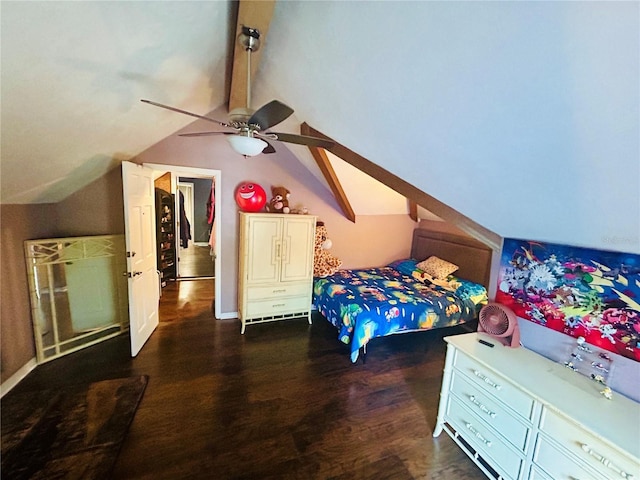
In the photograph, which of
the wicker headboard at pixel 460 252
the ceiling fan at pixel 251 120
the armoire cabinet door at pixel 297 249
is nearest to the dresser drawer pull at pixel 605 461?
the ceiling fan at pixel 251 120

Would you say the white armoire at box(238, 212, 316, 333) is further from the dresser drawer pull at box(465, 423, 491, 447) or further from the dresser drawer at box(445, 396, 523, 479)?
the dresser drawer pull at box(465, 423, 491, 447)

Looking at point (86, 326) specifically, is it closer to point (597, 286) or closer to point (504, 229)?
point (504, 229)

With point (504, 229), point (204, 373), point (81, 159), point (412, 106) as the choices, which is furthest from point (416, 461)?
point (81, 159)

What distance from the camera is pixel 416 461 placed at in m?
1.94

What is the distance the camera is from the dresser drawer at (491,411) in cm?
158

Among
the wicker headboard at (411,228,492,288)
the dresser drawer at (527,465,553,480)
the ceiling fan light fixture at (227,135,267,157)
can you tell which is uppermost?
the ceiling fan light fixture at (227,135,267,157)

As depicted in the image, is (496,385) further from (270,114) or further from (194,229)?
(194,229)

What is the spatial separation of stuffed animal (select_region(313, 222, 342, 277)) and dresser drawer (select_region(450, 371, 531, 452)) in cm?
238

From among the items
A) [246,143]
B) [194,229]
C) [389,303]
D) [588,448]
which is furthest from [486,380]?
[194,229]

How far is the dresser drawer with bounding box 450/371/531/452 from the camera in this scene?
1577 millimetres

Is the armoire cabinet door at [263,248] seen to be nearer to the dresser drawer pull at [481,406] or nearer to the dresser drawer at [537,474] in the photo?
the dresser drawer pull at [481,406]

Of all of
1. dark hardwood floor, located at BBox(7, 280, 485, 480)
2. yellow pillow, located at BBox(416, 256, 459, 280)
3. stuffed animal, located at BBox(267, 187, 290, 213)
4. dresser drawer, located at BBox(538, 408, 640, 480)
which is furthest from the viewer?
yellow pillow, located at BBox(416, 256, 459, 280)

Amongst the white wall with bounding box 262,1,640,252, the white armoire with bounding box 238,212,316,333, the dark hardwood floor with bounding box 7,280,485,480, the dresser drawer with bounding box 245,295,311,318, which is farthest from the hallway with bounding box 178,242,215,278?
the white wall with bounding box 262,1,640,252

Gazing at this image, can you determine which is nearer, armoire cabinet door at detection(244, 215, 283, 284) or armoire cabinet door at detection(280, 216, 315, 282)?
armoire cabinet door at detection(244, 215, 283, 284)
